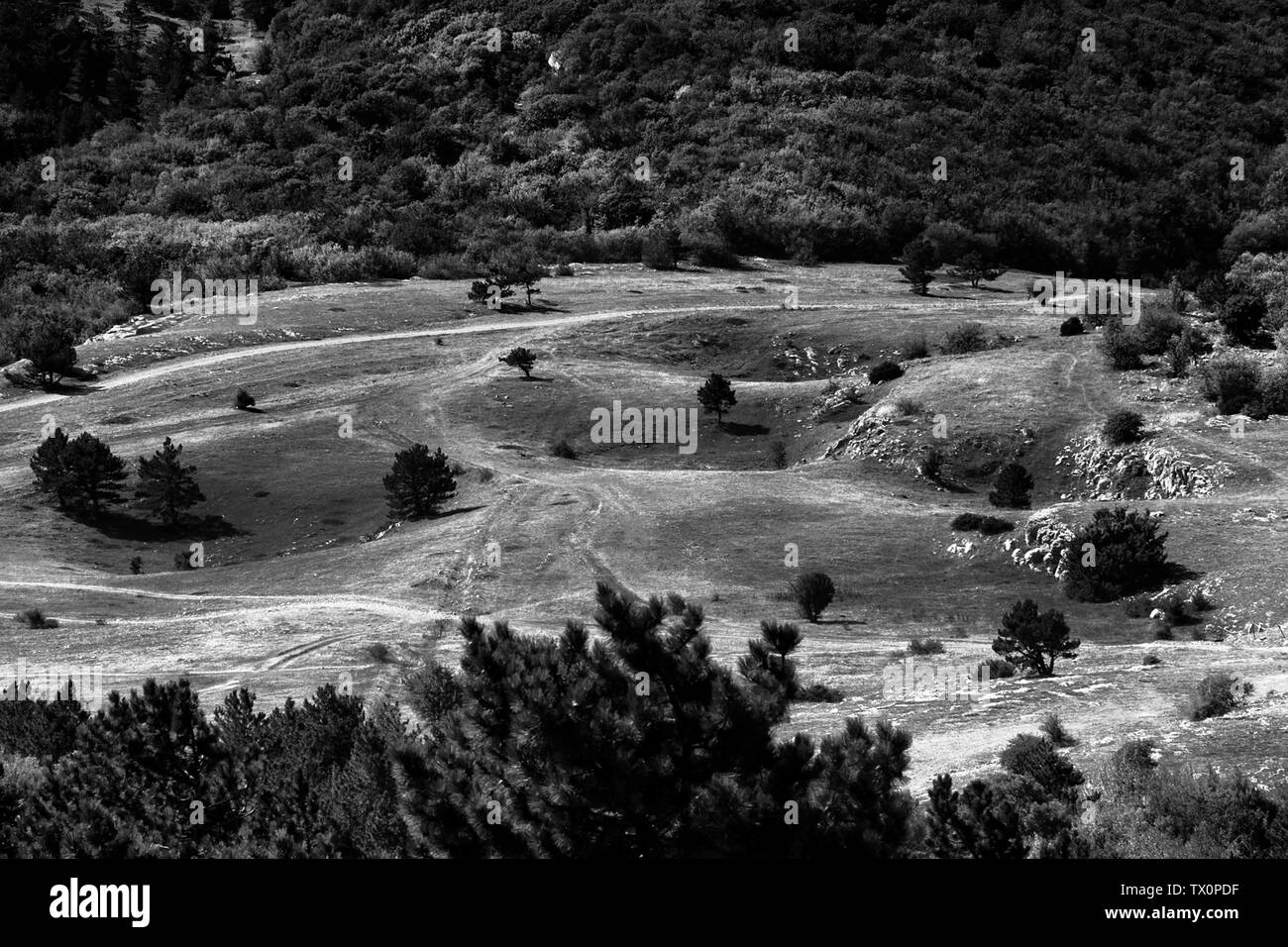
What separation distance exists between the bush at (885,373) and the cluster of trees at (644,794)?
1657 inches

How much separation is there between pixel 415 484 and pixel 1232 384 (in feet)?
100

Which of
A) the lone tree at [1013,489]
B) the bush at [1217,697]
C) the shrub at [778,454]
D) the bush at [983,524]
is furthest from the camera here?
the shrub at [778,454]

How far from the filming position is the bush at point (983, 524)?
40.4 meters

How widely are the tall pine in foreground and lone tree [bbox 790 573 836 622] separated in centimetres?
1989

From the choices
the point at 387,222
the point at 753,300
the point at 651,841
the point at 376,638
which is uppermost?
the point at 387,222

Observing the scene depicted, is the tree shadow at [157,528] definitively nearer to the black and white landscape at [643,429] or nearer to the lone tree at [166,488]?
the black and white landscape at [643,429]

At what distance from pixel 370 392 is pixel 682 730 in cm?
5100

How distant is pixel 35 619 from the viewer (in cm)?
3625

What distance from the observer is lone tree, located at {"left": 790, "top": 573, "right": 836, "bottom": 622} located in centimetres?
3559

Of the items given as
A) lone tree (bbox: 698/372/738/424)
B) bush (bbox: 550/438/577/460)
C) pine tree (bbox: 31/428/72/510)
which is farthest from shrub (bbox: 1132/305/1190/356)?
pine tree (bbox: 31/428/72/510)

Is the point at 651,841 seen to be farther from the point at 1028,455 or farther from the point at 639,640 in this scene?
the point at 1028,455

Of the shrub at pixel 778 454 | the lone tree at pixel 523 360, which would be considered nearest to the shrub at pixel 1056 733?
the shrub at pixel 778 454

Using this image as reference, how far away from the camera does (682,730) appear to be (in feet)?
50.4

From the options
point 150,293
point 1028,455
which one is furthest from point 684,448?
point 150,293
